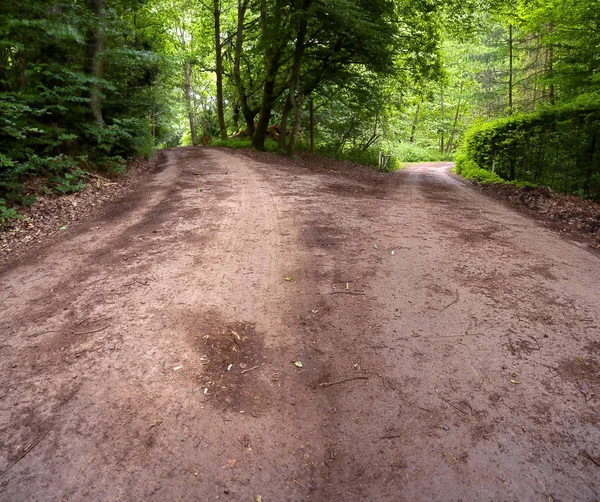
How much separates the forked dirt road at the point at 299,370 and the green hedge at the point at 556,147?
4.18 m

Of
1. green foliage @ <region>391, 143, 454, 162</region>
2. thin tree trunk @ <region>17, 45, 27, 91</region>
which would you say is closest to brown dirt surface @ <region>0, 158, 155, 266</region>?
thin tree trunk @ <region>17, 45, 27, 91</region>

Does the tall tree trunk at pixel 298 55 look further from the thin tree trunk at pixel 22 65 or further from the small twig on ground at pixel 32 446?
the small twig on ground at pixel 32 446

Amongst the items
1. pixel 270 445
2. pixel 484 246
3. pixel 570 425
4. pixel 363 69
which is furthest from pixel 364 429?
pixel 363 69

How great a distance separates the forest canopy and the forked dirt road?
4.02 m

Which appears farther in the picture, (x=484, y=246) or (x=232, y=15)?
(x=232, y=15)

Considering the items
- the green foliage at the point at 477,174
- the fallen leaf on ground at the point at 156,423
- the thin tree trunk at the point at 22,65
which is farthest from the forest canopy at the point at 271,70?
the fallen leaf on ground at the point at 156,423

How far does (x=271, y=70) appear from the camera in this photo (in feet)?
50.7

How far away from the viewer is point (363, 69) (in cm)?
1638

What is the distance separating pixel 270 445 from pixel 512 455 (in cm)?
153

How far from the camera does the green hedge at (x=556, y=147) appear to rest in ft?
26.3

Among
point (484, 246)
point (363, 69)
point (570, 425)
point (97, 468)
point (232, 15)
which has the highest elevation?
point (232, 15)

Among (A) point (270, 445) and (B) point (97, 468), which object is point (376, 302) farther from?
(B) point (97, 468)

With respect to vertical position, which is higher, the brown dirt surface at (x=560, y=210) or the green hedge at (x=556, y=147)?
the green hedge at (x=556, y=147)

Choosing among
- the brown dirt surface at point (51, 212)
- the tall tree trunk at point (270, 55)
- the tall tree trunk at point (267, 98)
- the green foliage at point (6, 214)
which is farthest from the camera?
the tall tree trunk at point (267, 98)
